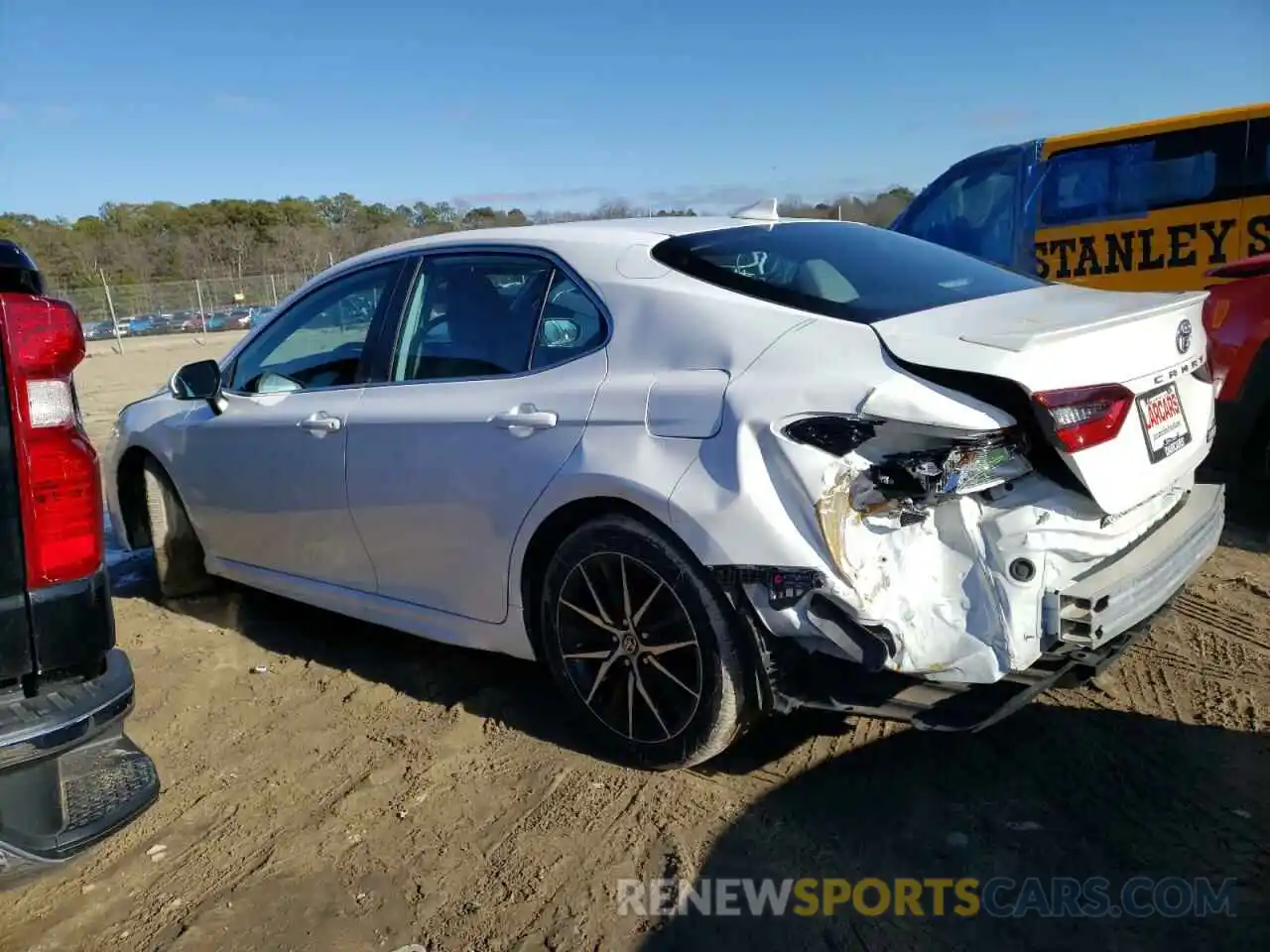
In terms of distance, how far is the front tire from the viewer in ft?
9.17

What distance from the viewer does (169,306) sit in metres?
35.0

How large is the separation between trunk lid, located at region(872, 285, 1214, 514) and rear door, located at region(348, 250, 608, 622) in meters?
1.03

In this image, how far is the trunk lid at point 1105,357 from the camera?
2488 millimetres

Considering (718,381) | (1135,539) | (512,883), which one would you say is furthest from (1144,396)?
(512,883)

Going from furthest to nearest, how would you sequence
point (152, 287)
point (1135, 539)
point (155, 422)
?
1. point (152, 287)
2. point (155, 422)
3. point (1135, 539)

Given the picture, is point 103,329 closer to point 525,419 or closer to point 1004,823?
point 525,419

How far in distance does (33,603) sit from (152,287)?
3624cm

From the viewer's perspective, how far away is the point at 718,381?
274 cm

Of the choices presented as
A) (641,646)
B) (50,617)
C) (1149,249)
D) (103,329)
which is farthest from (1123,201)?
(103,329)

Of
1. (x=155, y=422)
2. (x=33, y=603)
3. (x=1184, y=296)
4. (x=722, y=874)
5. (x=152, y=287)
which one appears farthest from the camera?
(x=152, y=287)

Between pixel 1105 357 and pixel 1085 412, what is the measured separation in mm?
200

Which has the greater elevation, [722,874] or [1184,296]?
[1184,296]

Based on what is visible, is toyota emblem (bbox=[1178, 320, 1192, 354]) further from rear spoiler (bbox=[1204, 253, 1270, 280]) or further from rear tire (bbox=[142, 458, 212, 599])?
rear tire (bbox=[142, 458, 212, 599])

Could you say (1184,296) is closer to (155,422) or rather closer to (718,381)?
(718,381)
